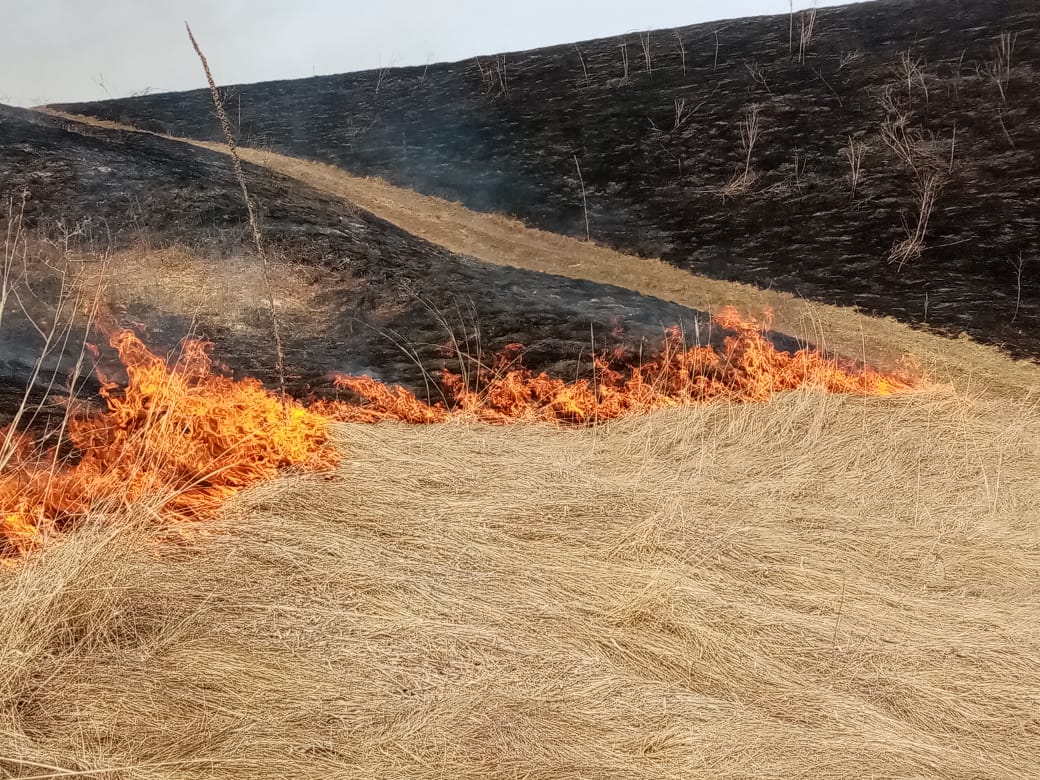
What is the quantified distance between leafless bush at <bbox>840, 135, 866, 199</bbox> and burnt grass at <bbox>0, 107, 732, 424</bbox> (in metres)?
3.75

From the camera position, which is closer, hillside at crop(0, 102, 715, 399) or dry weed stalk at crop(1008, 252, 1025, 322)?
hillside at crop(0, 102, 715, 399)

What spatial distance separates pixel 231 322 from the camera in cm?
679

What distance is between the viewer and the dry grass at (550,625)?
9.86 ft

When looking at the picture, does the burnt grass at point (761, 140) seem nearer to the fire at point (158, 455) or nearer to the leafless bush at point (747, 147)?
the leafless bush at point (747, 147)

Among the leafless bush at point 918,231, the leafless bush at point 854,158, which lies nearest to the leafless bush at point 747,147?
the leafless bush at point 854,158

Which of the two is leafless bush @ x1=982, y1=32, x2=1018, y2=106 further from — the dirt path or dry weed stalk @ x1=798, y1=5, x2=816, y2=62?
the dirt path

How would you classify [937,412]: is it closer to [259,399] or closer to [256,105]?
[259,399]

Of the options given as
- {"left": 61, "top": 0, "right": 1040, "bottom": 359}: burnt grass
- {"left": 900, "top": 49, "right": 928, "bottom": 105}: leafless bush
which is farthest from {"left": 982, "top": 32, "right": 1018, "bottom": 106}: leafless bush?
{"left": 900, "top": 49, "right": 928, "bottom": 105}: leafless bush

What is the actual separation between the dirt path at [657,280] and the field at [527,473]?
0.22 feet

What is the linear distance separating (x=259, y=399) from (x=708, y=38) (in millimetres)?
12072

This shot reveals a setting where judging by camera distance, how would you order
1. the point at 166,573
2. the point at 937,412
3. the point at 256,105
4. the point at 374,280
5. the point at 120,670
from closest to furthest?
the point at 120,670 < the point at 166,573 < the point at 937,412 < the point at 374,280 < the point at 256,105

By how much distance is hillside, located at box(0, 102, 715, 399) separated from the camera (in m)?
6.51

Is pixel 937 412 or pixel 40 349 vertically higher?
pixel 40 349

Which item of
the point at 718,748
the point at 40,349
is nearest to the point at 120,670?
the point at 718,748
